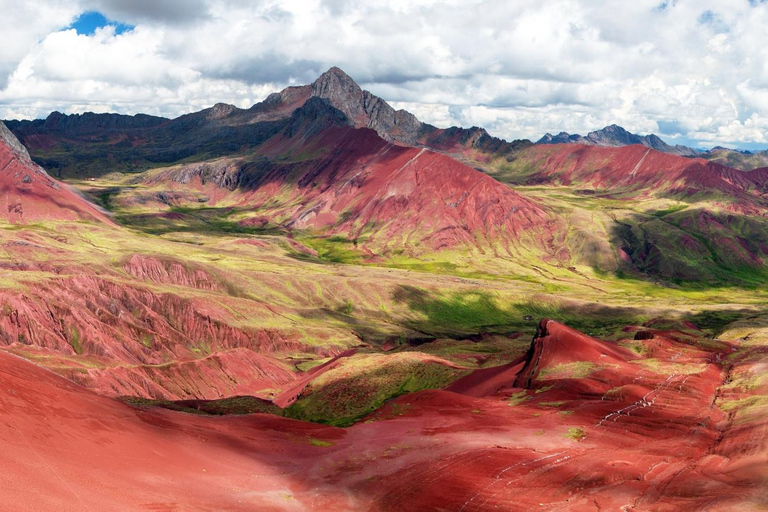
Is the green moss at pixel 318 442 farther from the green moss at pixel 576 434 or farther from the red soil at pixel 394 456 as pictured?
the green moss at pixel 576 434

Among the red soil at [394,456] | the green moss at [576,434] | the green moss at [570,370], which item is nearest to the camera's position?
the red soil at [394,456]

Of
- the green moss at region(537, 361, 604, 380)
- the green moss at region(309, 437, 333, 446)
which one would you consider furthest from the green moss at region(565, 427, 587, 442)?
the green moss at region(309, 437, 333, 446)

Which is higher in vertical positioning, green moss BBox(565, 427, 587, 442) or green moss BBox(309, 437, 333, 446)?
green moss BBox(565, 427, 587, 442)

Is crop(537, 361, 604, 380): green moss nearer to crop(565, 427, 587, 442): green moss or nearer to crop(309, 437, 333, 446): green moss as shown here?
crop(565, 427, 587, 442): green moss

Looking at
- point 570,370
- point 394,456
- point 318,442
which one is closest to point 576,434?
point 394,456

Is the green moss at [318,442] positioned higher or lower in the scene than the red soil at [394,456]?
lower

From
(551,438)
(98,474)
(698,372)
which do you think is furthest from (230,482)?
(698,372)

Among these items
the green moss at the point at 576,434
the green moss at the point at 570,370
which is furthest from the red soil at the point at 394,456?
the green moss at the point at 570,370

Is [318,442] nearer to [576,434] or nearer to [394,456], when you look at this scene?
[394,456]

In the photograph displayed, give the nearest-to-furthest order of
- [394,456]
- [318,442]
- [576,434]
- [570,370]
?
[394,456] → [576,434] → [318,442] → [570,370]

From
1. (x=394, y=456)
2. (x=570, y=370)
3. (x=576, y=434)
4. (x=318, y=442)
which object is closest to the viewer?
(x=394, y=456)

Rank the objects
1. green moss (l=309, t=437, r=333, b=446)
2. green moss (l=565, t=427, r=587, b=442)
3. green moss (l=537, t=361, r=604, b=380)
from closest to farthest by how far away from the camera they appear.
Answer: green moss (l=565, t=427, r=587, b=442)
green moss (l=309, t=437, r=333, b=446)
green moss (l=537, t=361, r=604, b=380)

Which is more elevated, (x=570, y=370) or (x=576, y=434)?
(x=570, y=370)

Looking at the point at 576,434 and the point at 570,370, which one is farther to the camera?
the point at 570,370
